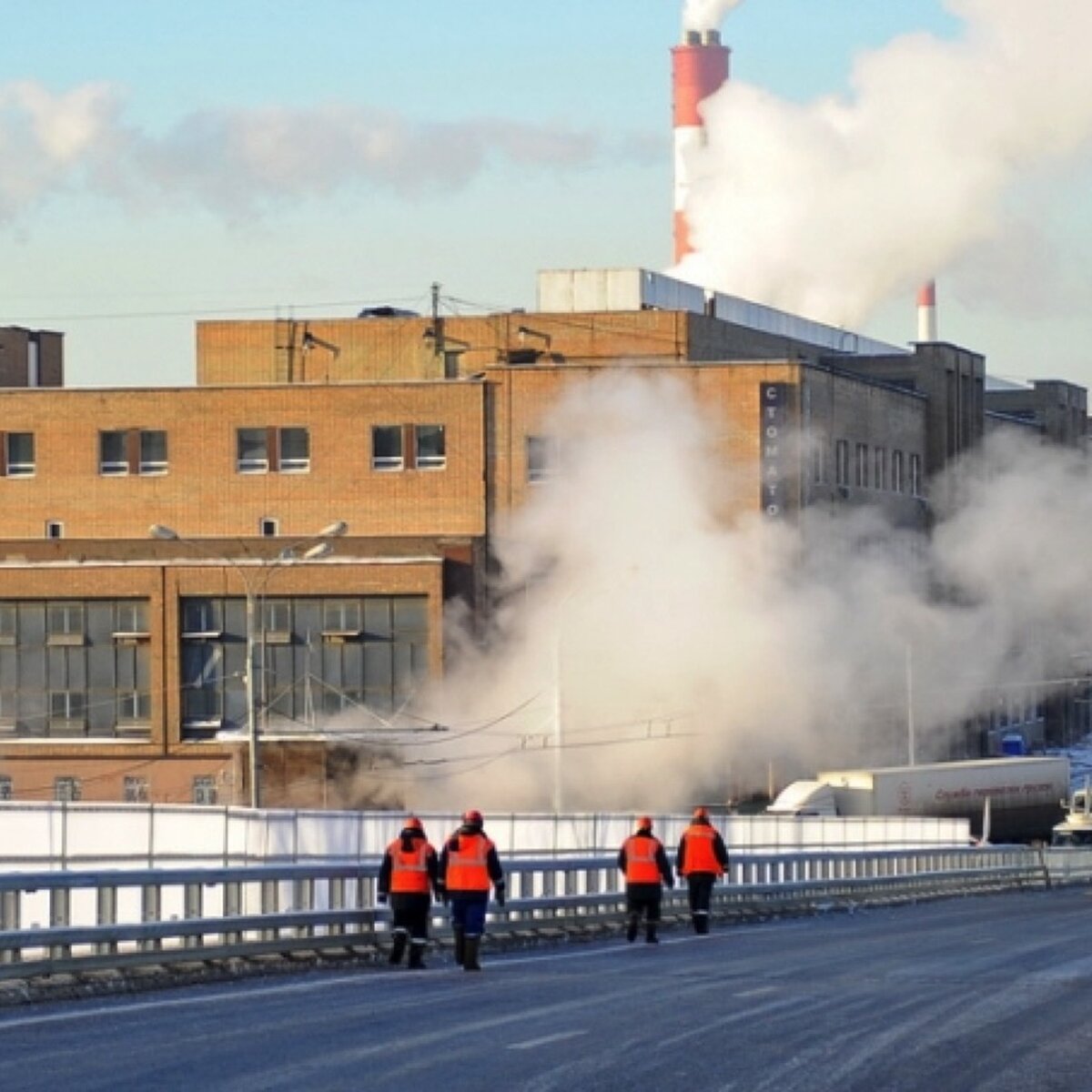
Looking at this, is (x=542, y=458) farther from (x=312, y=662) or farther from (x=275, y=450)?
(x=312, y=662)

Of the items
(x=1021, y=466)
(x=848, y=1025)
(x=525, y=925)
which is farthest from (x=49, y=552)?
(x=848, y=1025)

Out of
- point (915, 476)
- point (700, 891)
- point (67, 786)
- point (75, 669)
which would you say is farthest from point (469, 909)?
point (915, 476)

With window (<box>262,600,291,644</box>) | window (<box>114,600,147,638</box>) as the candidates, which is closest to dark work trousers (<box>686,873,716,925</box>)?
window (<box>262,600,291,644</box>)

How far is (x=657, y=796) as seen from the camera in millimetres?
78250

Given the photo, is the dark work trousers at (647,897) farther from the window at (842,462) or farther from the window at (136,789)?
the window at (842,462)

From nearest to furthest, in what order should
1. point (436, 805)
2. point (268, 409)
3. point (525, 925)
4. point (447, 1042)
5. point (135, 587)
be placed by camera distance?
point (447, 1042) → point (525, 925) → point (436, 805) → point (135, 587) → point (268, 409)

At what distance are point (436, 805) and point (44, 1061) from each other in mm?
58541

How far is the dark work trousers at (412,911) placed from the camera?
94.1 ft

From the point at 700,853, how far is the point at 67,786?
151 ft

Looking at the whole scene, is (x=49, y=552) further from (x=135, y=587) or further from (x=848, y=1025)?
(x=848, y=1025)

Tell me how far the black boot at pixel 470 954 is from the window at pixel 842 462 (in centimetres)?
6253

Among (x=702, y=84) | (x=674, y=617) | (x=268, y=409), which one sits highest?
(x=702, y=84)

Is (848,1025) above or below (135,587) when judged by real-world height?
below

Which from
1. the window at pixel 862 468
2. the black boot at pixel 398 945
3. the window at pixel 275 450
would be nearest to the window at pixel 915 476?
the window at pixel 862 468
